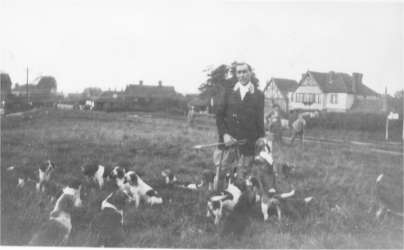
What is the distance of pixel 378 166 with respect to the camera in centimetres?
417

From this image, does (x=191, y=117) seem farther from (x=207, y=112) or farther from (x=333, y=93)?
(x=333, y=93)

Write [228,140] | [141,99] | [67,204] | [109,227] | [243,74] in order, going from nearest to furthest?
[109,227], [67,204], [228,140], [243,74], [141,99]

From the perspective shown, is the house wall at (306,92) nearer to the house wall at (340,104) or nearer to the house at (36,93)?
the house wall at (340,104)

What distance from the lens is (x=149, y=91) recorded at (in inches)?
180

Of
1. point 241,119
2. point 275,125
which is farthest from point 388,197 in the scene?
point 241,119

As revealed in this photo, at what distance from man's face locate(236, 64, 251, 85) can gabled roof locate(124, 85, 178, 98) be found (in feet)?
3.03

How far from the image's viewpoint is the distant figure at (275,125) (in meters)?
4.22

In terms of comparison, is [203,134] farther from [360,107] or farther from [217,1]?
[360,107]

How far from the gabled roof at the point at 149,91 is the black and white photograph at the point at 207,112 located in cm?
4

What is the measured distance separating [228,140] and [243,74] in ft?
2.57

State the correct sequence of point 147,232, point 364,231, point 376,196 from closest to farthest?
point 147,232, point 364,231, point 376,196

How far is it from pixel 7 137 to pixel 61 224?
1446 millimetres

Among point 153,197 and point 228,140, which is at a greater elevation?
point 228,140

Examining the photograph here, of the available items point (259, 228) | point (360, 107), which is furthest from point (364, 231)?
point (360, 107)
